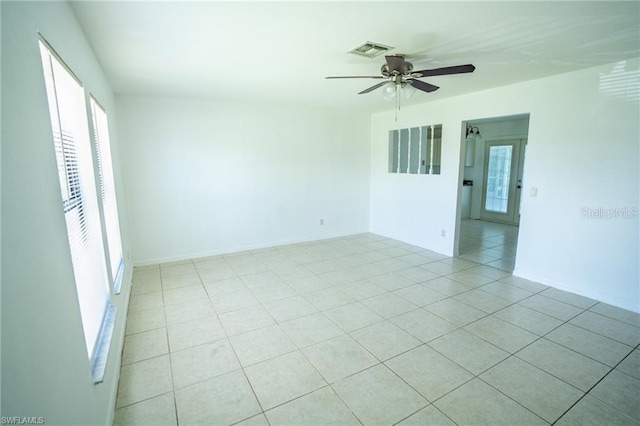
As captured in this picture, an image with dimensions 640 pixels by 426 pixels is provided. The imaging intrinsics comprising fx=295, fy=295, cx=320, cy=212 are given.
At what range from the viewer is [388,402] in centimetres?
185

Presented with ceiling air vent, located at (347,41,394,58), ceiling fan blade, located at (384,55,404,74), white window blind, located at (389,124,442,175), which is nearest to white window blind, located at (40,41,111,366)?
ceiling air vent, located at (347,41,394,58)

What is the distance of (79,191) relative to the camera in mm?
1771

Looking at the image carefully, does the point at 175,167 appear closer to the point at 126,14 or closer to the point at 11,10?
the point at 126,14

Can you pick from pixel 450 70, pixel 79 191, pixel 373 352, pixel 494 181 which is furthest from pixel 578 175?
pixel 79 191

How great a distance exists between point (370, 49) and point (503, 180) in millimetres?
6068

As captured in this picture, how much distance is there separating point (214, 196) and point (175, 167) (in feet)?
→ 2.28

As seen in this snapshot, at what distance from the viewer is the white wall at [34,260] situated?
799mm

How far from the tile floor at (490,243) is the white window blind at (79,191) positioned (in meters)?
4.56

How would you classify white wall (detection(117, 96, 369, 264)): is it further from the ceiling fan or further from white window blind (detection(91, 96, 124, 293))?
the ceiling fan

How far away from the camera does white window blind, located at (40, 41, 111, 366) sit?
145 cm

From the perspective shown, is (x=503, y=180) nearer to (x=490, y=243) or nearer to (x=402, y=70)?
(x=490, y=243)

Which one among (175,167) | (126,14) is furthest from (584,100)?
(175,167)

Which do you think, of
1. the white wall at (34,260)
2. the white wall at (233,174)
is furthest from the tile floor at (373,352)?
the white wall at (233,174)

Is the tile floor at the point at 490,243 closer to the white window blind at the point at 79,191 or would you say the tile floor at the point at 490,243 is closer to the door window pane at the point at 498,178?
the door window pane at the point at 498,178
